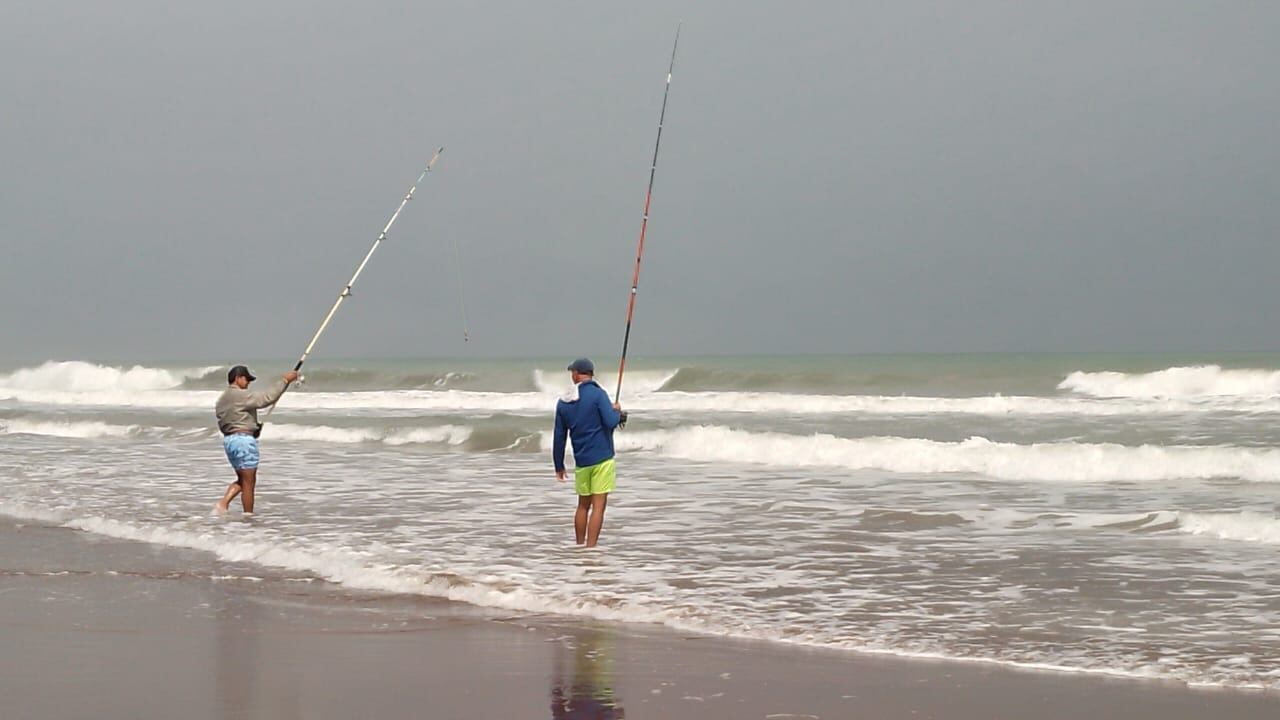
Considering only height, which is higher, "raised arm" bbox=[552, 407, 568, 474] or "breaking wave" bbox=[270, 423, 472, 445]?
"raised arm" bbox=[552, 407, 568, 474]

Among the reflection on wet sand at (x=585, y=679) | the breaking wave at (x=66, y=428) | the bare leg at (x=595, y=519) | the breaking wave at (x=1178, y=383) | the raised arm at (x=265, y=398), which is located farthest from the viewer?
the breaking wave at (x=1178, y=383)

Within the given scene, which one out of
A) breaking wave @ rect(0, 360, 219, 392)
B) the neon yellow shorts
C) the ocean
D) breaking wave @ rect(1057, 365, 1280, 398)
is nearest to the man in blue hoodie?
the neon yellow shorts

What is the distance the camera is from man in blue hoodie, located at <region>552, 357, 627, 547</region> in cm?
956

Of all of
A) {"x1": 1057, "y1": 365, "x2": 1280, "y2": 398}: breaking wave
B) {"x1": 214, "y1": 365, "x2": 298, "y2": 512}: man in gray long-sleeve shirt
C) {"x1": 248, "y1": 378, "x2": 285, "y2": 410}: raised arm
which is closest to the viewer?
{"x1": 248, "y1": 378, "x2": 285, "y2": 410}: raised arm

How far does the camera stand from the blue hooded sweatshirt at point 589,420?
9.56 metres

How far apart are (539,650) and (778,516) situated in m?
5.81

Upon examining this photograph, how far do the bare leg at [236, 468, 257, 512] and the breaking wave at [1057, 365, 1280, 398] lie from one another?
2684 centimetres

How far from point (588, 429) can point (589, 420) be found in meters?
0.07

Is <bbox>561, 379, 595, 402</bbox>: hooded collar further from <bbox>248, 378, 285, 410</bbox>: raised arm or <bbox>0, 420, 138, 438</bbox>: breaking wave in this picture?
<bbox>0, 420, 138, 438</bbox>: breaking wave

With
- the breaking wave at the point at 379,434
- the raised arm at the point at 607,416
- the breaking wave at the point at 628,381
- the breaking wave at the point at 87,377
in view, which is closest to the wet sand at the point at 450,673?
the raised arm at the point at 607,416

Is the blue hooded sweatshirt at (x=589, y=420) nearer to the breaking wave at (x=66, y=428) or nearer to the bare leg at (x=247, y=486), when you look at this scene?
the bare leg at (x=247, y=486)

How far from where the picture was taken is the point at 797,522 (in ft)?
37.7

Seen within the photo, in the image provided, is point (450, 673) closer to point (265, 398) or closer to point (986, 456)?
point (265, 398)

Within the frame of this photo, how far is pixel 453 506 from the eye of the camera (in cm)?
1289
